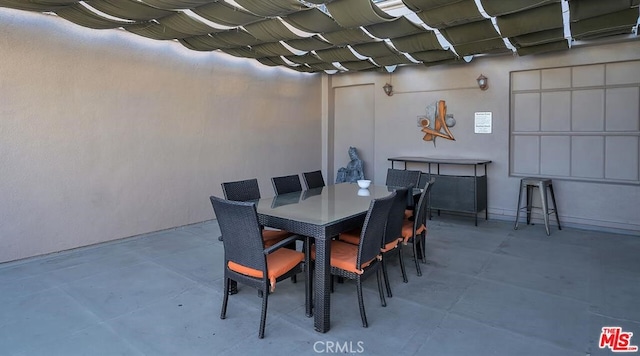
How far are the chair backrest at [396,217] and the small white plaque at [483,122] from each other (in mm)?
3476

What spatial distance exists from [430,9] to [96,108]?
396 cm

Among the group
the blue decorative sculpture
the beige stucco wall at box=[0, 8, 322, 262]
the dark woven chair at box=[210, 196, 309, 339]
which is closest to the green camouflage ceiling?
the beige stucco wall at box=[0, 8, 322, 262]

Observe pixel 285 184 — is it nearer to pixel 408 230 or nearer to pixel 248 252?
pixel 408 230

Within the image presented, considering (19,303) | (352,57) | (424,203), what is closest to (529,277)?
(424,203)

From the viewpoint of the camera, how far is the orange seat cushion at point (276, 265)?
8.45 feet

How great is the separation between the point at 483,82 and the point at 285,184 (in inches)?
148

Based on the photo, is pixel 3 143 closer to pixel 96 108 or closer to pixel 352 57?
pixel 96 108

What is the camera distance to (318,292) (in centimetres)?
262

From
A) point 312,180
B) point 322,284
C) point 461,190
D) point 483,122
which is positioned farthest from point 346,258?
point 483,122

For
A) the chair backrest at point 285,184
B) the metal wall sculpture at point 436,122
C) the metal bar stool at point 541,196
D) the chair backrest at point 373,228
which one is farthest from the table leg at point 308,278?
the metal wall sculpture at point 436,122

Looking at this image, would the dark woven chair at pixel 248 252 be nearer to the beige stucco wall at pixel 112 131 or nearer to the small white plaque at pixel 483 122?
the beige stucco wall at pixel 112 131

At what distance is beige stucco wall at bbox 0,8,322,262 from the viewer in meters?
4.06

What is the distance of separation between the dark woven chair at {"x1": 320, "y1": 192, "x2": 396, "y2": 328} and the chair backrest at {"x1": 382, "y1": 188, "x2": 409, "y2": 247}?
0.15 m

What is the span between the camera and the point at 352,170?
7.50 meters
